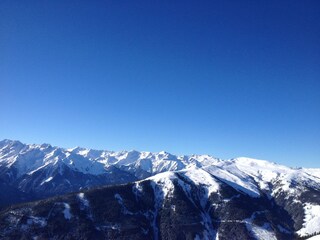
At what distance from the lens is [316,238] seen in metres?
146

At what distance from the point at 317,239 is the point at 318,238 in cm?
123

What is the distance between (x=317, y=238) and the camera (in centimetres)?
14488

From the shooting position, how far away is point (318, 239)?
466ft

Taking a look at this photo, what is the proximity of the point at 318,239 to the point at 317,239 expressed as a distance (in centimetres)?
93

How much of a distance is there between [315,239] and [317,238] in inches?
39.1

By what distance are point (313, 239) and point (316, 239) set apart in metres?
3.60

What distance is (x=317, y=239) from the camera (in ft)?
469

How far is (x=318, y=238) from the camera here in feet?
472

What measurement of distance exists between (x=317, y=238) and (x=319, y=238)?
1.99 m

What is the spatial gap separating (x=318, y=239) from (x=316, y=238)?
13.0 feet

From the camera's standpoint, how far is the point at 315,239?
14488 centimetres

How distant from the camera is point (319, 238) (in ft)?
469

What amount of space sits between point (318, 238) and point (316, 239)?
0.99m
